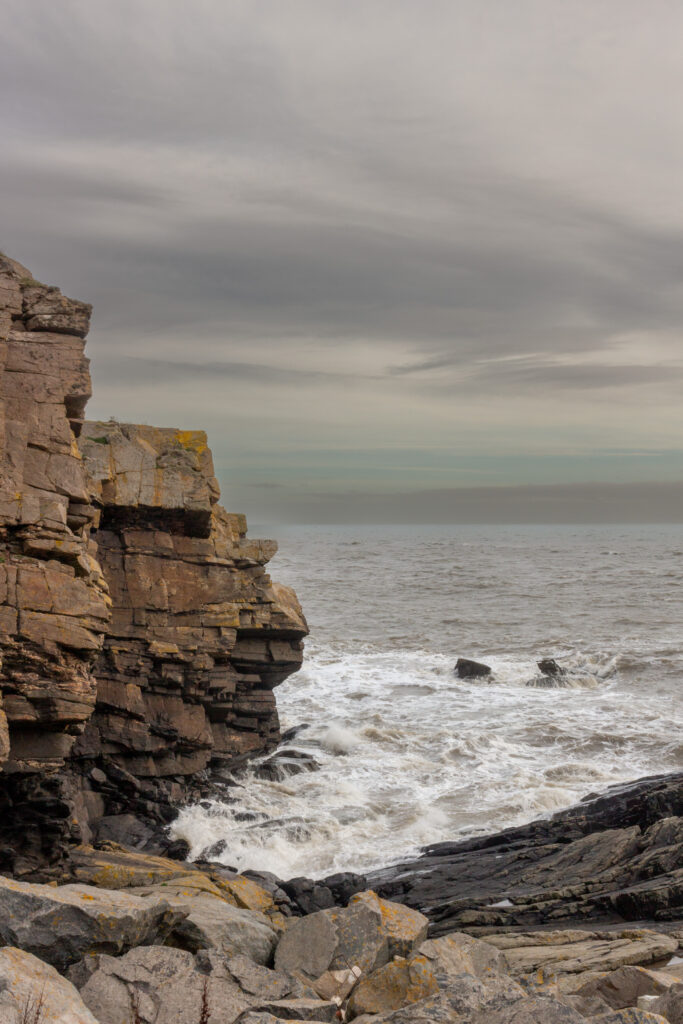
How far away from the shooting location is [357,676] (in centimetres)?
3603

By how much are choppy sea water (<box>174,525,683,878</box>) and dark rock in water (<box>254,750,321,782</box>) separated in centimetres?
31

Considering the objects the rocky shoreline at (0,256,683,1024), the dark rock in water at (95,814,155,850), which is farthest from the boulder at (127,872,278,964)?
the dark rock in water at (95,814,155,850)

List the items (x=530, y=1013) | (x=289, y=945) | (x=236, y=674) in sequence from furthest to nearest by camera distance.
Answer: (x=236, y=674), (x=289, y=945), (x=530, y=1013)

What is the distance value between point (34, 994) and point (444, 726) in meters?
22.1

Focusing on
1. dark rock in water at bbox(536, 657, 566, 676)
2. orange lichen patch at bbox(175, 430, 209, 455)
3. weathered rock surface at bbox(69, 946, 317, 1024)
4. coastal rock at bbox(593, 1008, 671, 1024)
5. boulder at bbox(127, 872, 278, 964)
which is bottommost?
dark rock in water at bbox(536, 657, 566, 676)

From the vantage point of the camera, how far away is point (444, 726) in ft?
93.0

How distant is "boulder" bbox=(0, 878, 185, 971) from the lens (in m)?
9.18

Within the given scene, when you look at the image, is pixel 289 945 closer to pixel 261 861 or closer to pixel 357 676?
pixel 261 861

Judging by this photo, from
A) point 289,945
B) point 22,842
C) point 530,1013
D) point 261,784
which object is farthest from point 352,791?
point 530,1013

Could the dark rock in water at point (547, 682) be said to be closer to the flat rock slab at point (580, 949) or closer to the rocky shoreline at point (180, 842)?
the rocky shoreline at point (180, 842)

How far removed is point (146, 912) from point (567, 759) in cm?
1774

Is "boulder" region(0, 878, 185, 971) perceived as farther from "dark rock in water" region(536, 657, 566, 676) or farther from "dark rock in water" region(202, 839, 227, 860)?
"dark rock in water" region(536, 657, 566, 676)

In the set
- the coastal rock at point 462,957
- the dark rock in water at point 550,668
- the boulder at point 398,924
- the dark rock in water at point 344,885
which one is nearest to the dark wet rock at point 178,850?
the dark rock in water at point 344,885

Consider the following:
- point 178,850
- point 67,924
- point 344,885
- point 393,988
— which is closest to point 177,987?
point 67,924
